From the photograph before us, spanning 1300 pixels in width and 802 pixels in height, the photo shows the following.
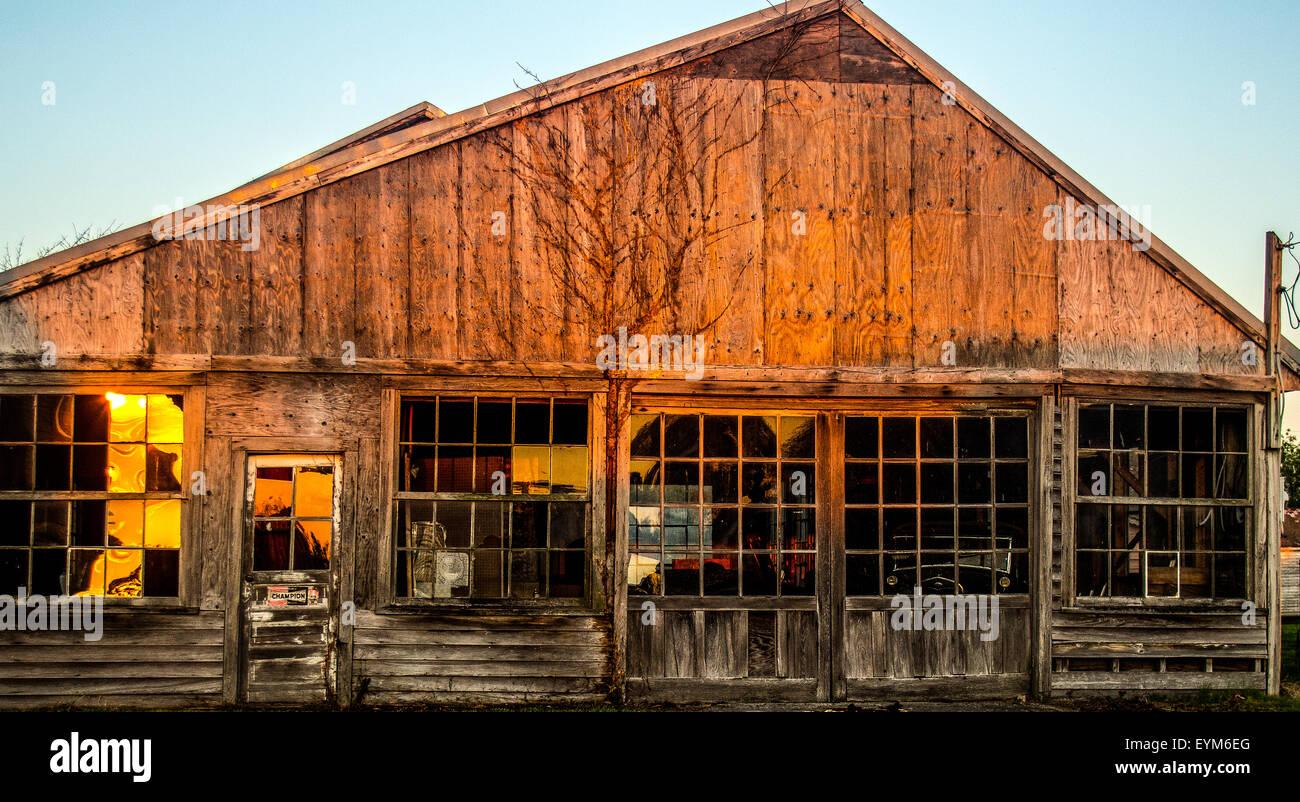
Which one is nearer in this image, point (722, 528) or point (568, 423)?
point (568, 423)

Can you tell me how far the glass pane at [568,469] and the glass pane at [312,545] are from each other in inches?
73.0

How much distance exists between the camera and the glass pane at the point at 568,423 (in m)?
8.62

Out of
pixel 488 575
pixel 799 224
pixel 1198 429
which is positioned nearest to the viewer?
pixel 488 575

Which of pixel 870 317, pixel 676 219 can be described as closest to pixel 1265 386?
pixel 870 317

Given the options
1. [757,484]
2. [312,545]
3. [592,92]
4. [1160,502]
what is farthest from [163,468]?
[1160,502]

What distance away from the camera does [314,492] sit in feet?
27.7

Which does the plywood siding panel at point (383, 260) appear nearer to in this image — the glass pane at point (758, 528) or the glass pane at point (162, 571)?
the glass pane at point (162, 571)

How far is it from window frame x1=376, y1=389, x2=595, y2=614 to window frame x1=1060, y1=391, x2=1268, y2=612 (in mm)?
3940

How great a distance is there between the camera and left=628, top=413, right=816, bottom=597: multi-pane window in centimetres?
870

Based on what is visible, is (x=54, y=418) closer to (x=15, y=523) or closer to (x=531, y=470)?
(x=15, y=523)

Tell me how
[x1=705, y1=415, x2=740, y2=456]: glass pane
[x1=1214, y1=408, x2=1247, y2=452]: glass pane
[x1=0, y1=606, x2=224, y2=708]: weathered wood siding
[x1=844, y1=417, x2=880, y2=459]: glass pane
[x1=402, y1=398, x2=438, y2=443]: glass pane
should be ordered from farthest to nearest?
[x1=1214, y1=408, x2=1247, y2=452]: glass pane, [x1=844, y1=417, x2=880, y2=459]: glass pane, [x1=705, y1=415, x2=740, y2=456]: glass pane, [x1=402, y1=398, x2=438, y2=443]: glass pane, [x1=0, y1=606, x2=224, y2=708]: weathered wood siding

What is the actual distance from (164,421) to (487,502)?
2634mm

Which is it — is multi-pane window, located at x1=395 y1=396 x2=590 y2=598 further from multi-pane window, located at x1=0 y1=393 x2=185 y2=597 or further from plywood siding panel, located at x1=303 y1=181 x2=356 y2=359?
multi-pane window, located at x1=0 y1=393 x2=185 y2=597

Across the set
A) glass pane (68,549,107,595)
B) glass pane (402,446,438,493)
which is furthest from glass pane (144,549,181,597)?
glass pane (402,446,438,493)
